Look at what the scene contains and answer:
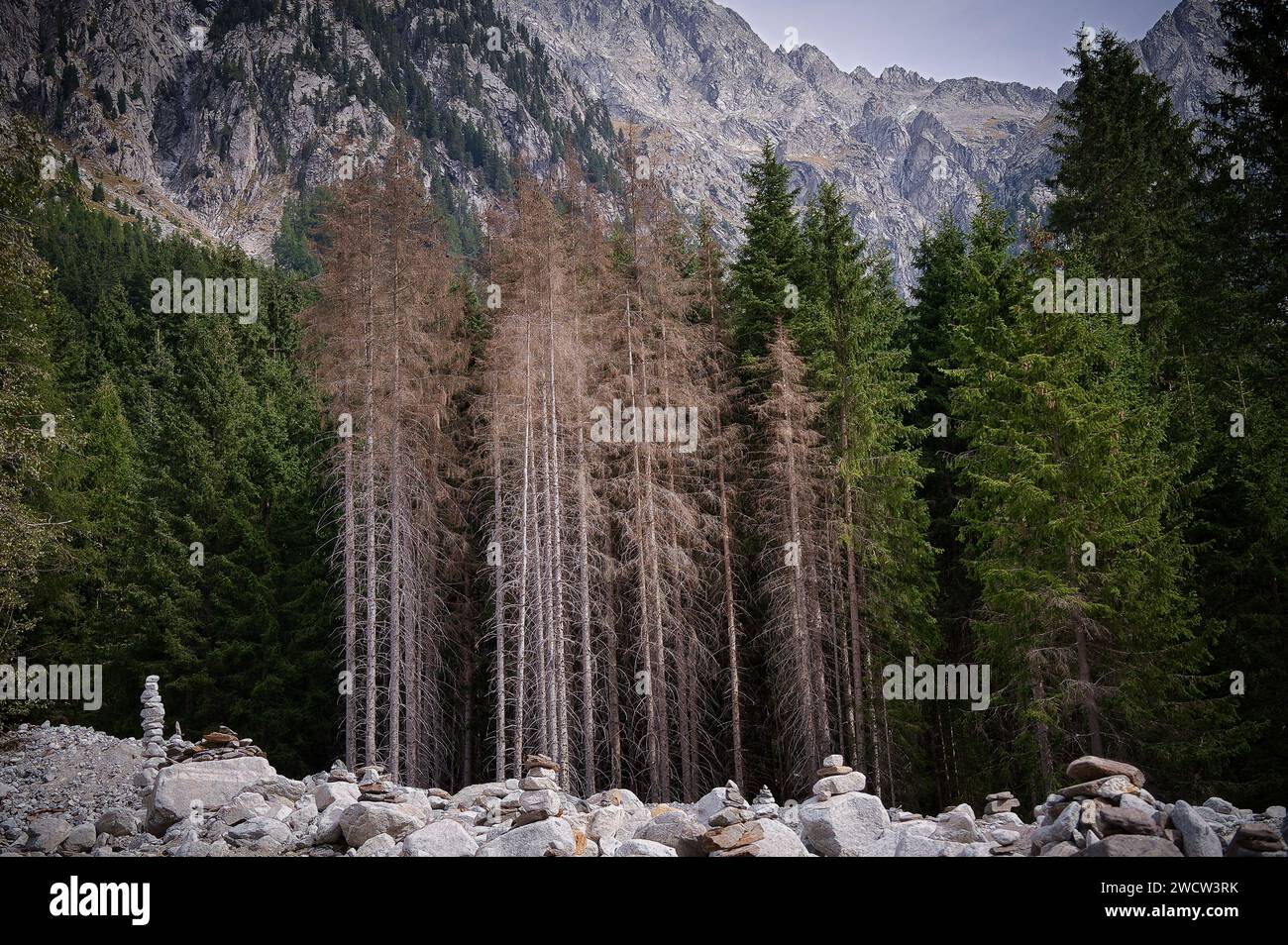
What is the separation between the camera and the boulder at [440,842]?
9.59 meters

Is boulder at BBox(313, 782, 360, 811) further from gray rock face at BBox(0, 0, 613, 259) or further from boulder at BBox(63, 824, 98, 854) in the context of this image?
gray rock face at BBox(0, 0, 613, 259)

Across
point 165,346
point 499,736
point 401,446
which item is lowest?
point 499,736

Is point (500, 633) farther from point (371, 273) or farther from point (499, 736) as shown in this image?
point (371, 273)

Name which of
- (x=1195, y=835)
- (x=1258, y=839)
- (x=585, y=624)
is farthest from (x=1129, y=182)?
(x=1195, y=835)

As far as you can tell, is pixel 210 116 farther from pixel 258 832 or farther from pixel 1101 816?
pixel 1101 816

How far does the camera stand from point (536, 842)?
9.45m

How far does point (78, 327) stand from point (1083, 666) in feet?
201

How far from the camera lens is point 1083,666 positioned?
1502 centimetres

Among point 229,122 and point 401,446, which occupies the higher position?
point 229,122

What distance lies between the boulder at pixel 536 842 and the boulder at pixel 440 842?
0.25 metres

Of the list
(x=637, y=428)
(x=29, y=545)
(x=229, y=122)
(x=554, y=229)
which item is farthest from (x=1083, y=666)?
(x=229, y=122)

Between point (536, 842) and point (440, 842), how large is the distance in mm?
1293

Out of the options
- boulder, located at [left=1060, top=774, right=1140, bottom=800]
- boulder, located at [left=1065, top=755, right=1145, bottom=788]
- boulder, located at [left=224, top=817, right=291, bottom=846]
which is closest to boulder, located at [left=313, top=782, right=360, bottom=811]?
boulder, located at [left=224, top=817, right=291, bottom=846]

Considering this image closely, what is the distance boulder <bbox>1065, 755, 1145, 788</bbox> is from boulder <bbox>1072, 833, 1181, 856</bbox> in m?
2.51
